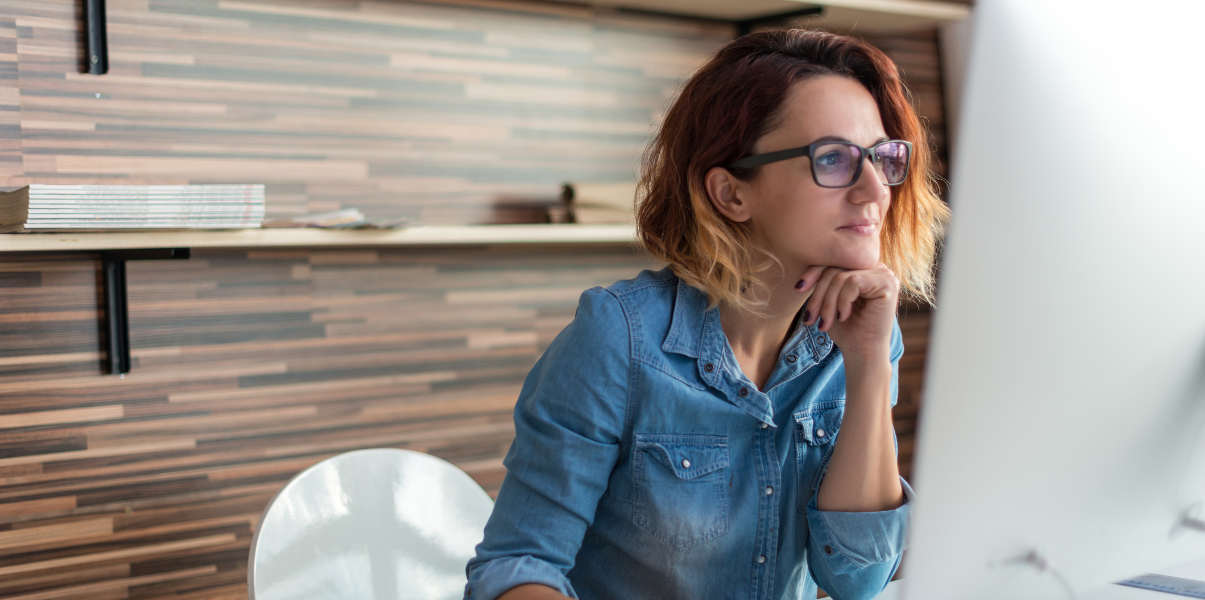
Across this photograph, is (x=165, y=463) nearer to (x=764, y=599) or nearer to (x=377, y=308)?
(x=377, y=308)

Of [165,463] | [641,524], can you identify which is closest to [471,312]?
[165,463]

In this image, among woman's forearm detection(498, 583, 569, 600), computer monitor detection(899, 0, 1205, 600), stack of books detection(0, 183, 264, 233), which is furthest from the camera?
stack of books detection(0, 183, 264, 233)

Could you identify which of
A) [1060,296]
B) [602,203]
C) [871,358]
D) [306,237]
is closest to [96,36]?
[306,237]

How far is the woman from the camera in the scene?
1066 millimetres

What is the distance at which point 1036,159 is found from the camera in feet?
1.84

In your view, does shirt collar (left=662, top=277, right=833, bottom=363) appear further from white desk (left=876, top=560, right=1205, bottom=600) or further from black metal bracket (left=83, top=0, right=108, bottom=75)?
black metal bracket (left=83, top=0, right=108, bottom=75)

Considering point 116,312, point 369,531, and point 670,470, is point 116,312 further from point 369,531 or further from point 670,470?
point 670,470

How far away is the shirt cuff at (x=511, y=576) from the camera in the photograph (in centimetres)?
97

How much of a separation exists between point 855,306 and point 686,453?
253mm

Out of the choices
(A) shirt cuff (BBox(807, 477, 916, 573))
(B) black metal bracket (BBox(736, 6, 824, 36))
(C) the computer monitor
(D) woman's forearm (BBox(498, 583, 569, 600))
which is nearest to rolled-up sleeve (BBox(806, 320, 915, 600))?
(A) shirt cuff (BBox(807, 477, 916, 573))

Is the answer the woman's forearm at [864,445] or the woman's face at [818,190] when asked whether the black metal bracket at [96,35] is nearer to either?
the woman's face at [818,190]

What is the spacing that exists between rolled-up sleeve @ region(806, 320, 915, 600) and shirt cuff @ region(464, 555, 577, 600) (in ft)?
1.03

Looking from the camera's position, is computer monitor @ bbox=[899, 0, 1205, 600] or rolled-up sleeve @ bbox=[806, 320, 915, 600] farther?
rolled-up sleeve @ bbox=[806, 320, 915, 600]

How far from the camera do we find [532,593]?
96 cm
